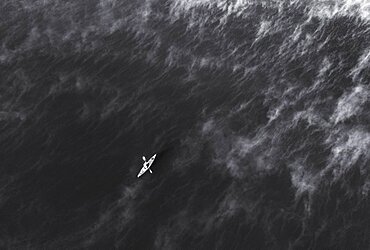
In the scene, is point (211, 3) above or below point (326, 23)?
above

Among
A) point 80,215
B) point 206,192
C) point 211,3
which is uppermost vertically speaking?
point 211,3

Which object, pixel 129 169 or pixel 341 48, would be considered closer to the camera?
pixel 129 169

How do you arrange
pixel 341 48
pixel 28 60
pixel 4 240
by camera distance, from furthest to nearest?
pixel 28 60 → pixel 341 48 → pixel 4 240

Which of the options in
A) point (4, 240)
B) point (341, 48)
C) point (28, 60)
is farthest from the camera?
point (28, 60)

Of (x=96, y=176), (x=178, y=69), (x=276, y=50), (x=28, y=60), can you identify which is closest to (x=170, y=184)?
(x=96, y=176)

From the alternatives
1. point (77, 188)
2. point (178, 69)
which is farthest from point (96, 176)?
point (178, 69)

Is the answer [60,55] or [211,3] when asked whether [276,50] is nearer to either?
[211,3]
